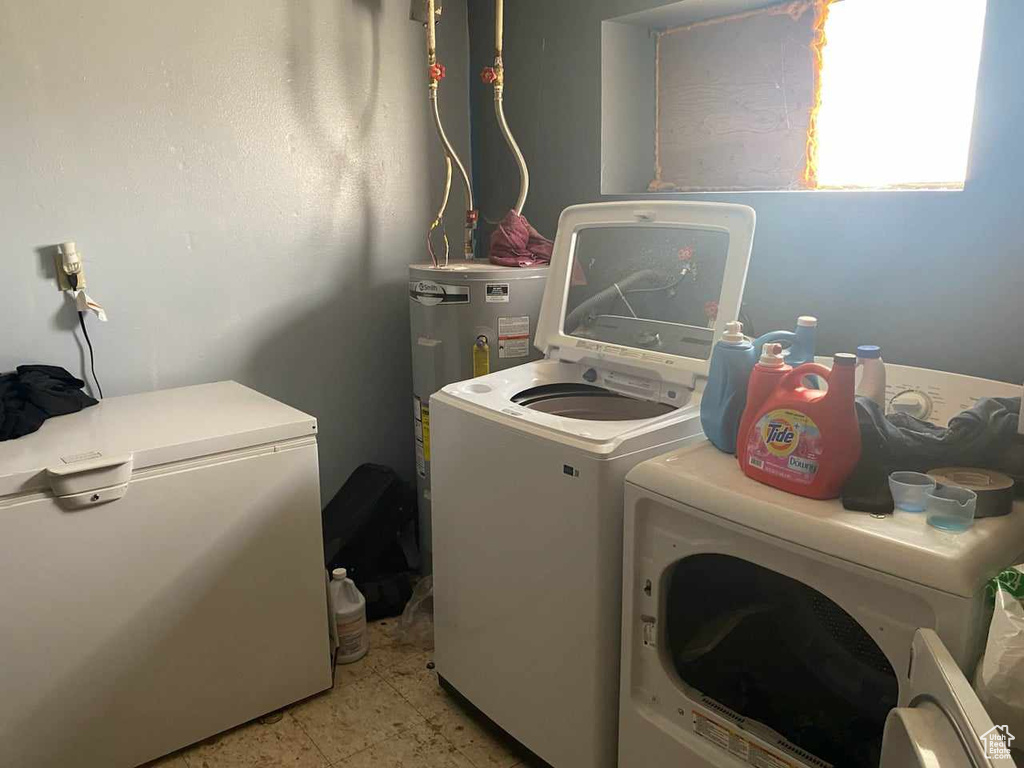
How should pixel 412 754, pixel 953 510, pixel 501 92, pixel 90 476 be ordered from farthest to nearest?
1. pixel 501 92
2. pixel 412 754
3. pixel 90 476
4. pixel 953 510

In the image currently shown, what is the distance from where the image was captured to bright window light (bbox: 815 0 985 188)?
5.58 feet

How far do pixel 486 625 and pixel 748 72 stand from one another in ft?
5.38

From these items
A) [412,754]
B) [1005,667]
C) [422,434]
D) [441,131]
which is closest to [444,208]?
[441,131]

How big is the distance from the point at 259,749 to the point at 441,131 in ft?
Result: 6.10

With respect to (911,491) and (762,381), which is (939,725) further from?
(762,381)

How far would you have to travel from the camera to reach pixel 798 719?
1310 mm

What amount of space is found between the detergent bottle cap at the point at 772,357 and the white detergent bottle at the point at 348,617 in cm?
142

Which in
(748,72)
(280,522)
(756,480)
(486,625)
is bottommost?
(486,625)

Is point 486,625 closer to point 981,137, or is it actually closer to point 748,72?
point 981,137

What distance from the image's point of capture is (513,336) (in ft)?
7.47

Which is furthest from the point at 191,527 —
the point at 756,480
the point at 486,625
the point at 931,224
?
the point at 931,224

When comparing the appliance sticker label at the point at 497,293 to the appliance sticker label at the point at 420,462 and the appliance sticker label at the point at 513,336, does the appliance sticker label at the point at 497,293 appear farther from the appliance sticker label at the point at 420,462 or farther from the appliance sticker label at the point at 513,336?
the appliance sticker label at the point at 420,462

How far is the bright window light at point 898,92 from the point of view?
1702mm

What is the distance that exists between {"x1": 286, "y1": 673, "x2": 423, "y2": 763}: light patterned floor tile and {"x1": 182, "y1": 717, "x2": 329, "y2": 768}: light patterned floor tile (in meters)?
0.03
